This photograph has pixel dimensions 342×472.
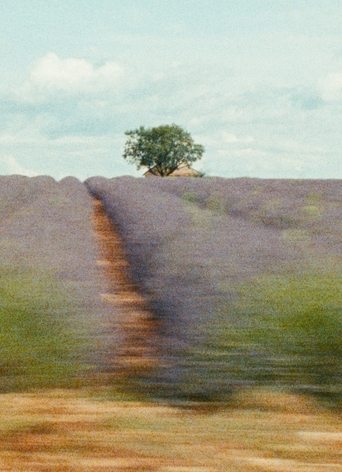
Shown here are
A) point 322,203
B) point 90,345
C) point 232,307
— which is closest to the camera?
point 90,345

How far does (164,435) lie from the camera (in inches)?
173

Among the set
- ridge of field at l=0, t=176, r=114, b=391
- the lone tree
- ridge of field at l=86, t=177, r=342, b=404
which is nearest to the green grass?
ridge of field at l=86, t=177, r=342, b=404

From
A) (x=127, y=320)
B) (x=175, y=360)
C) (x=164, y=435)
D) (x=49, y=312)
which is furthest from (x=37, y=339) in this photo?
(x=164, y=435)

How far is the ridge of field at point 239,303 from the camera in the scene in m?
5.32

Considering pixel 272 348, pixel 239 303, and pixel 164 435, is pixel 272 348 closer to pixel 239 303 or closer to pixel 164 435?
pixel 239 303

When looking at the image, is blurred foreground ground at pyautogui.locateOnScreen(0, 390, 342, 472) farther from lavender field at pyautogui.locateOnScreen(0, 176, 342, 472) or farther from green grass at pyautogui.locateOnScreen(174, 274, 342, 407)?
green grass at pyautogui.locateOnScreen(174, 274, 342, 407)

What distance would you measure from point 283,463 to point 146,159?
288 ft

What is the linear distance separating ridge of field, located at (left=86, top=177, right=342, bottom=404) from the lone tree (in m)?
75.9

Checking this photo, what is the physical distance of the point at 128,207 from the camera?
2070cm

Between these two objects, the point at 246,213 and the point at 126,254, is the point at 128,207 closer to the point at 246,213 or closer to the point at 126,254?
the point at 246,213

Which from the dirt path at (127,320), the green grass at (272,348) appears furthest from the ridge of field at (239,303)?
the dirt path at (127,320)

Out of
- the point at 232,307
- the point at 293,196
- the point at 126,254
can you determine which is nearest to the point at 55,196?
the point at 293,196

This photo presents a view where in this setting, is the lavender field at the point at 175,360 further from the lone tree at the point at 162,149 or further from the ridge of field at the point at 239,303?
→ the lone tree at the point at 162,149

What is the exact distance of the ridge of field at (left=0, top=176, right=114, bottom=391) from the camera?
567 centimetres
